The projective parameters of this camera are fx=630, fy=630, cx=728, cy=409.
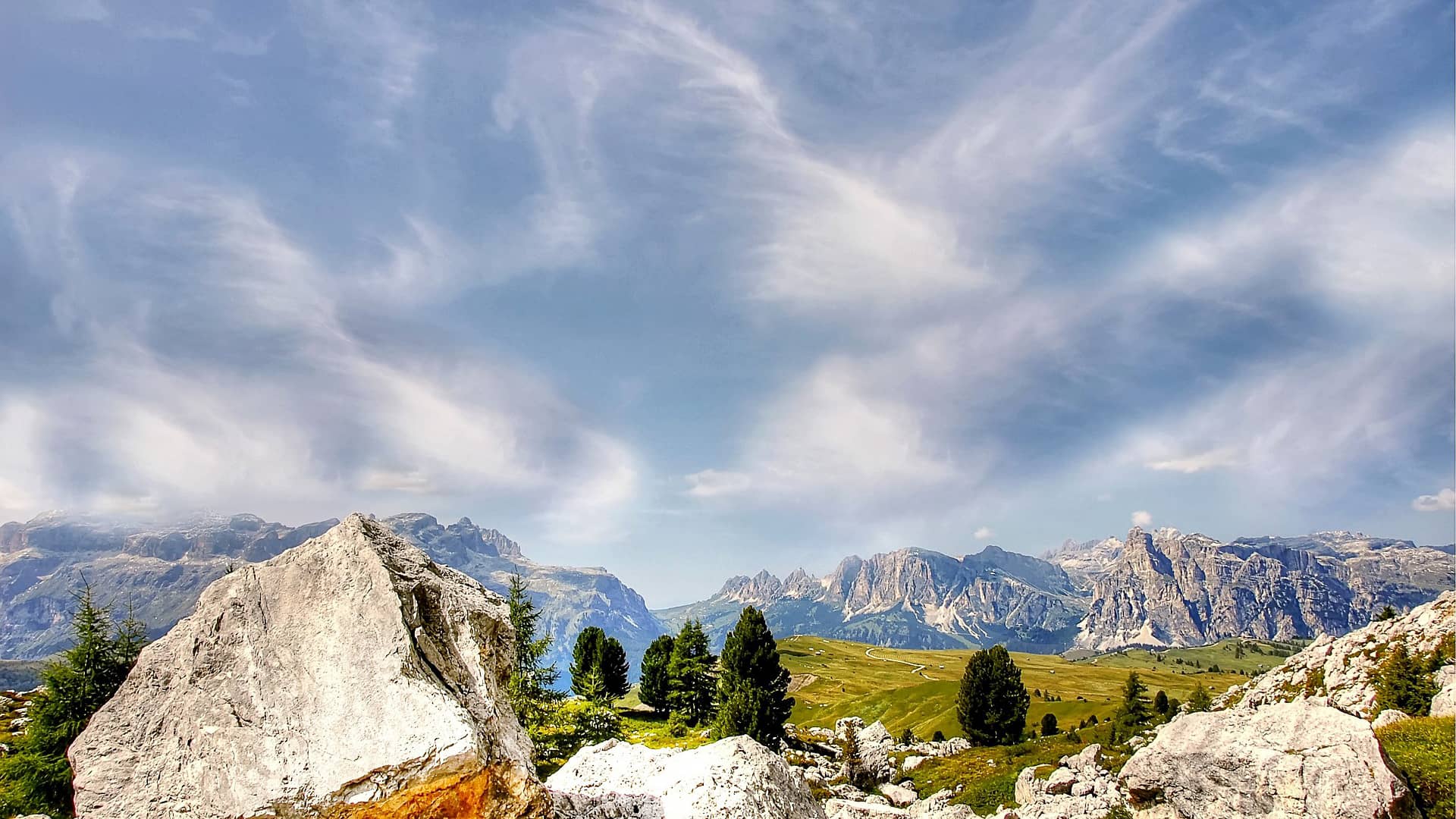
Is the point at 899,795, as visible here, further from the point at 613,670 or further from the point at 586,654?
the point at 586,654

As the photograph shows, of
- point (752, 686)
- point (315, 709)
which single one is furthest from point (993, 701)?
point (315, 709)

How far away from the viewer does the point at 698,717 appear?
2970 inches

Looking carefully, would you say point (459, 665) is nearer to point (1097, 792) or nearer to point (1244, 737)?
point (1244, 737)

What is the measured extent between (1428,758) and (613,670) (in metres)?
88.5

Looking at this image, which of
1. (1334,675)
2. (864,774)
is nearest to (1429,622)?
(1334,675)

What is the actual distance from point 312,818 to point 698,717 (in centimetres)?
7504

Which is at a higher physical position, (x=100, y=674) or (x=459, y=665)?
(x=459, y=665)

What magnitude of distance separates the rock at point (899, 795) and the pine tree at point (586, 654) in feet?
165

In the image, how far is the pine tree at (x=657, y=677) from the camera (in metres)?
88.6

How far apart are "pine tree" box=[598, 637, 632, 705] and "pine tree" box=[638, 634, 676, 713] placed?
276 centimetres

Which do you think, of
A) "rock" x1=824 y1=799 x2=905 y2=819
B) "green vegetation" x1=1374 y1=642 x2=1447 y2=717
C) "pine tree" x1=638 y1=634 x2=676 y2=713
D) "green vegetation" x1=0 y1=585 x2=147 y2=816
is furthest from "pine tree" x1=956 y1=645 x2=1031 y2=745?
"green vegetation" x1=0 y1=585 x2=147 y2=816

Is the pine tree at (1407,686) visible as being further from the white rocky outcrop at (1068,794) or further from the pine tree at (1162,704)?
the pine tree at (1162,704)

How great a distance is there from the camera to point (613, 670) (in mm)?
94125

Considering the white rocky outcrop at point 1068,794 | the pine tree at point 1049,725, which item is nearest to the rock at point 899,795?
the white rocky outcrop at point 1068,794
